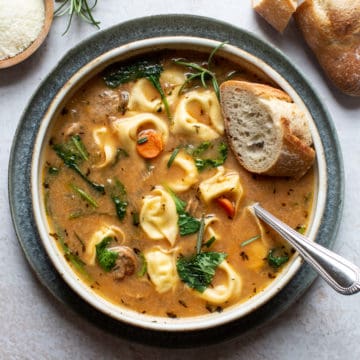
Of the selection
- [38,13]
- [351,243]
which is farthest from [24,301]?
[351,243]

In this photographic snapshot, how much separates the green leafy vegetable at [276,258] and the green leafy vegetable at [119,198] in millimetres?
1059

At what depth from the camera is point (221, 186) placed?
14.3 ft

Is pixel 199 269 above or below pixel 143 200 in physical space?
below

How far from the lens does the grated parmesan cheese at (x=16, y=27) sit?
4.60 m

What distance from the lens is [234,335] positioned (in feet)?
14.5

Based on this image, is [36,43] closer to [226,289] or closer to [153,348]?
[226,289]

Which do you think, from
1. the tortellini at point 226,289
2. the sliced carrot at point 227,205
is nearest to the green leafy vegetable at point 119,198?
the sliced carrot at point 227,205

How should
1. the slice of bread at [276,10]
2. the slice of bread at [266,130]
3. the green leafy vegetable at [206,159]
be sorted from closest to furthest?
1. the slice of bread at [266,130]
2. the green leafy vegetable at [206,159]
3. the slice of bread at [276,10]

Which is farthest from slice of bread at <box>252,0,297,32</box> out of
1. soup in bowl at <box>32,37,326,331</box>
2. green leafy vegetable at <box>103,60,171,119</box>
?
green leafy vegetable at <box>103,60,171,119</box>

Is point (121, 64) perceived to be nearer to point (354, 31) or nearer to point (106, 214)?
point (106, 214)

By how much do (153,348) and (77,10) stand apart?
2.52 m

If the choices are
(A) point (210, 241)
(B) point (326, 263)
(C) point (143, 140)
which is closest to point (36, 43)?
(C) point (143, 140)

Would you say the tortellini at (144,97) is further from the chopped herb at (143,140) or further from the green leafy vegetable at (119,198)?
the green leafy vegetable at (119,198)

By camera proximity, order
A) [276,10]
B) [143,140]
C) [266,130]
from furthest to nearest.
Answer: [276,10] → [143,140] → [266,130]
